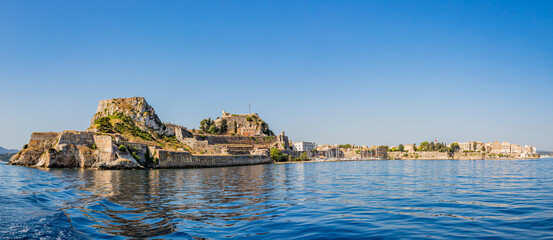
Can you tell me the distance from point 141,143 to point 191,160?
8.29m

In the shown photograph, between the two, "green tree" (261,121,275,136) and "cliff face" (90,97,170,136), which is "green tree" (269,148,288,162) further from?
"cliff face" (90,97,170,136)

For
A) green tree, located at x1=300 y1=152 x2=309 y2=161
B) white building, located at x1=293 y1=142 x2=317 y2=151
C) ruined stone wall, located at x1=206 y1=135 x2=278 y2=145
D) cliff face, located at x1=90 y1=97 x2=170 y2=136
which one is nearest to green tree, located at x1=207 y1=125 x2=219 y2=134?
ruined stone wall, located at x1=206 y1=135 x2=278 y2=145

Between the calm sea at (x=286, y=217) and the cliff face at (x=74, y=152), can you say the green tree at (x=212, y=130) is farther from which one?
the calm sea at (x=286, y=217)

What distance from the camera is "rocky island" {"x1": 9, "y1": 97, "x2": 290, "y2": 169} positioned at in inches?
1750

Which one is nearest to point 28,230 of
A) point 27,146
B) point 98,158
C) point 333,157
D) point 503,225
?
point 503,225

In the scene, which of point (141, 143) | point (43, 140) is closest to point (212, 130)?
point (141, 143)

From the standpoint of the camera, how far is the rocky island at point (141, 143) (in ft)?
146

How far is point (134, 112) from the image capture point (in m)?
68.6

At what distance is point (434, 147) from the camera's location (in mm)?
154375

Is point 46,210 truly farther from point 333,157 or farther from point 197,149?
point 333,157

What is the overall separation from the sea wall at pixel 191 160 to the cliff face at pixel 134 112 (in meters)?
16.8

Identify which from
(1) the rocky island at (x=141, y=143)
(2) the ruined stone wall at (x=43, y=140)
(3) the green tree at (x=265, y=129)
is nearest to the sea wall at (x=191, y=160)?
(1) the rocky island at (x=141, y=143)

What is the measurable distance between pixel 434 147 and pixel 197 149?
388 ft

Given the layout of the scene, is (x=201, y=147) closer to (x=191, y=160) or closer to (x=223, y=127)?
(x=191, y=160)
